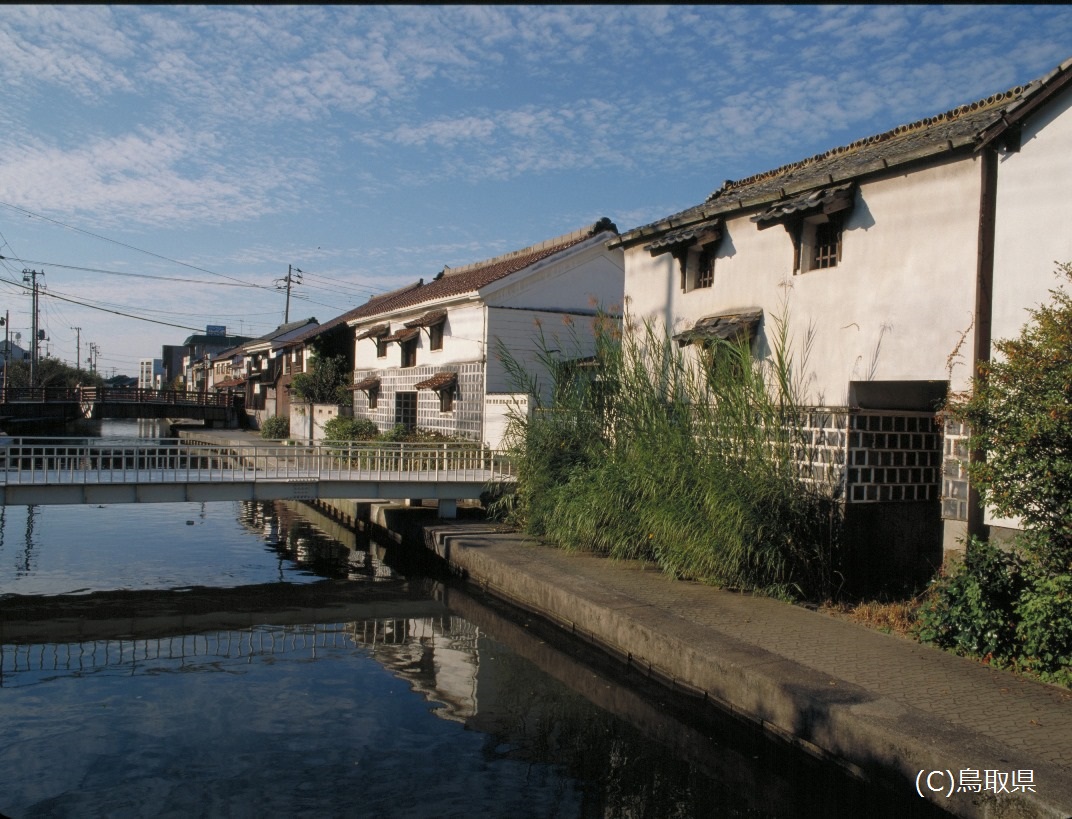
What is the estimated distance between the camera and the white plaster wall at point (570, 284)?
23.4 meters

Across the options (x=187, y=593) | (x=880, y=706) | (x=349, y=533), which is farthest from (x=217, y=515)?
(x=880, y=706)

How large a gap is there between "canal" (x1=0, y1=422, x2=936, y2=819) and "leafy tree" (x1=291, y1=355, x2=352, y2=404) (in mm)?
21369

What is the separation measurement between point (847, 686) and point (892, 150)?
704cm

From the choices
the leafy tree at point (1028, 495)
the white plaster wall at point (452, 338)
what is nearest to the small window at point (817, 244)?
the leafy tree at point (1028, 495)

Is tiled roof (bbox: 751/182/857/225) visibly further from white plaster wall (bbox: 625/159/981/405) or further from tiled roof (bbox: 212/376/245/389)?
tiled roof (bbox: 212/376/245/389)

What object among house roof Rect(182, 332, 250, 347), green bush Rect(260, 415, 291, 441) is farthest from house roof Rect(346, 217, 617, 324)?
house roof Rect(182, 332, 250, 347)

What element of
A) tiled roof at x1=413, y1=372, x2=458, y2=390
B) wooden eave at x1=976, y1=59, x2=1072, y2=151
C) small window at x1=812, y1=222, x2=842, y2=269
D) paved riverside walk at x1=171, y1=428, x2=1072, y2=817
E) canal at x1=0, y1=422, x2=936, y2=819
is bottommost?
canal at x1=0, y1=422, x2=936, y2=819

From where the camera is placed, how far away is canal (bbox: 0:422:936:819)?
259 inches

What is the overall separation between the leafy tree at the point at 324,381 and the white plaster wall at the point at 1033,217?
1135 inches

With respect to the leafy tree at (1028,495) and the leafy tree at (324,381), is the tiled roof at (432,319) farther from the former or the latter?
the leafy tree at (1028,495)

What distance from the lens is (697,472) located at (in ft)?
36.0

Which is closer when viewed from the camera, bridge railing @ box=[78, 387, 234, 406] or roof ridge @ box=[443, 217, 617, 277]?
roof ridge @ box=[443, 217, 617, 277]

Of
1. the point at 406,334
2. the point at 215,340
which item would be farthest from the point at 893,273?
the point at 215,340

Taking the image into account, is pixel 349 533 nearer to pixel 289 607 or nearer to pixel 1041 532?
pixel 289 607
